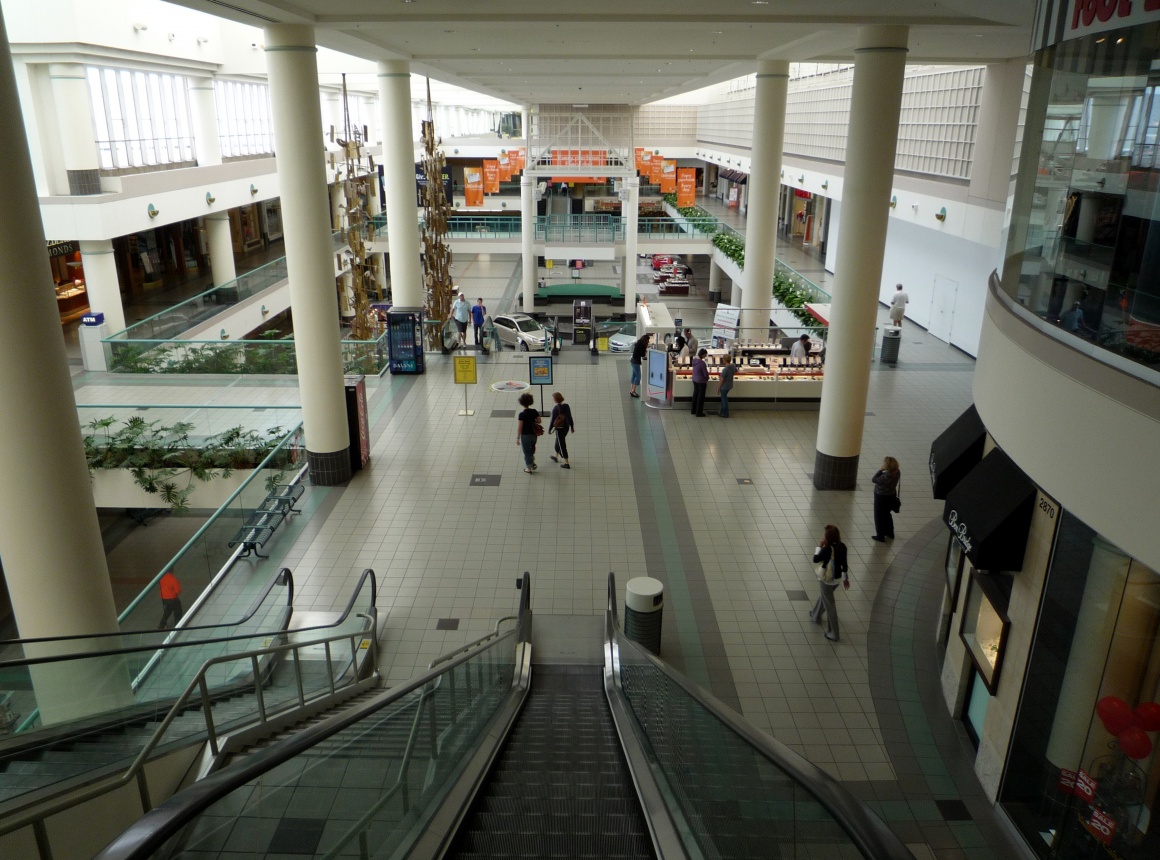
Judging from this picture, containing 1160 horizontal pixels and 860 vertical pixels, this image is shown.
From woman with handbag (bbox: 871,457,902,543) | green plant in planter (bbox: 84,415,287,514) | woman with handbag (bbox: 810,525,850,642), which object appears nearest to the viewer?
woman with handbag (bbox: 810,525,850,642)

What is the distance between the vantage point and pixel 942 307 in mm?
21000

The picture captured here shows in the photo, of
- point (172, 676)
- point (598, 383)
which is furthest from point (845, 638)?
point (598, 383)

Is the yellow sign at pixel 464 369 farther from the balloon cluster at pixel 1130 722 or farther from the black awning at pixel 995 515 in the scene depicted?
the balloon cluster at pixel 1130 722

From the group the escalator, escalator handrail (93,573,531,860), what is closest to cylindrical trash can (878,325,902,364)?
the escalator

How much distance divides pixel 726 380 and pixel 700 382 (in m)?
0.44

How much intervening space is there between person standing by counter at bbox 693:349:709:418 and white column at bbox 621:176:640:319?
14120 mm

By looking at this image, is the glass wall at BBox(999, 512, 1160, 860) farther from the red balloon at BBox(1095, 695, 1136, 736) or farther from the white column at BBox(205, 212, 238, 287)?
the white column at BBox(205, 212, 238, 287)

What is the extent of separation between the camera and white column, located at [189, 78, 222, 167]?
80.3ft

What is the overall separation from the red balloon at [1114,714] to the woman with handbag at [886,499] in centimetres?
470

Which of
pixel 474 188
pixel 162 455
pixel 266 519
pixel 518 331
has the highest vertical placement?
pixel 474 188

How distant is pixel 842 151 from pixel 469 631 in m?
20.5

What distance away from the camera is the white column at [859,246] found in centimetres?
983

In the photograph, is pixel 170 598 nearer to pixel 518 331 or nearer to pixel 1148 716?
pixel 1148 716

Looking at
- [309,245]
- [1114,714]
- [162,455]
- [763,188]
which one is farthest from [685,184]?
[1114,714]
